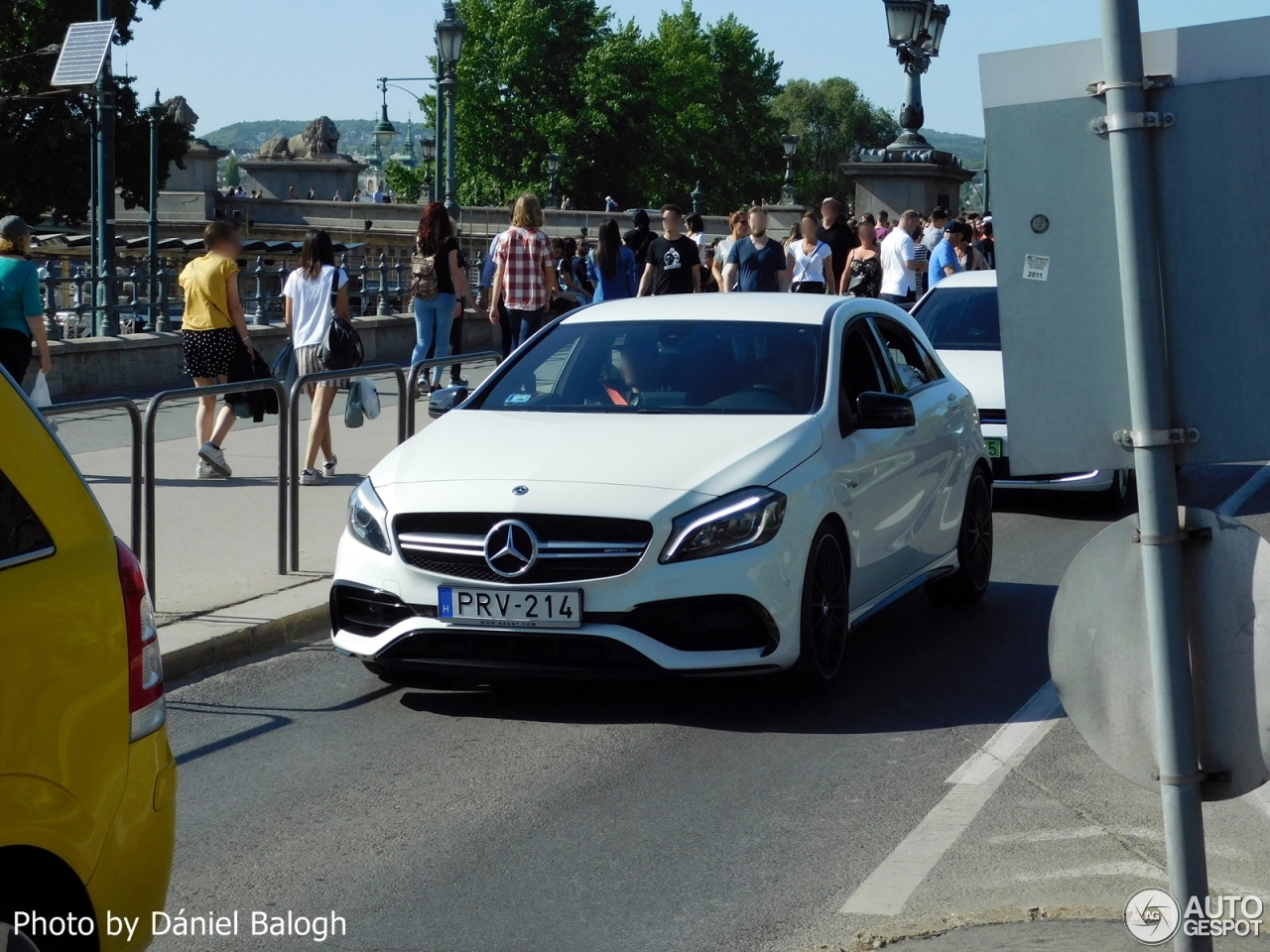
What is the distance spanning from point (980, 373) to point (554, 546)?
266 inches

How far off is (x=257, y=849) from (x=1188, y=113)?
3294 mm

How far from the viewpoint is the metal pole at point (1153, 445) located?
10.2 ft

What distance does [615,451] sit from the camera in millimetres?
6848

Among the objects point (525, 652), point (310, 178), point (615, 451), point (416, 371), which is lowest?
point (525, 652)

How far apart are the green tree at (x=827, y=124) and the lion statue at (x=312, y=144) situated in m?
49.3

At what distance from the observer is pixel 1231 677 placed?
3.18m

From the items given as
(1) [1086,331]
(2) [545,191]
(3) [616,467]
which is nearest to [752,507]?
(3) [616,467]

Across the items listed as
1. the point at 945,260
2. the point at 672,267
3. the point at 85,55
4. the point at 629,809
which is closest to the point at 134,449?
the point at 629,809

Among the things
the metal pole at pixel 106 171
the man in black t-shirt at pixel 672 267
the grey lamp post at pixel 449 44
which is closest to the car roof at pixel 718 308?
the man in black t-shirt at pixel 672 267

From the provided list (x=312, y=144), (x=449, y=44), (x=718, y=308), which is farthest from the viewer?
(x=312, y=144)

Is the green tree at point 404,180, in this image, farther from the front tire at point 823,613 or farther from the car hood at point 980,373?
the front tire at point 823,613

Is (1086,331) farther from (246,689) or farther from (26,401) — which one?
(246,689)

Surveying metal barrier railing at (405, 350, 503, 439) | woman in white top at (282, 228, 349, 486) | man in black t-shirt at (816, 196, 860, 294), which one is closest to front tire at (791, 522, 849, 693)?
metal barrier railing at (405, 350, 503, 439)

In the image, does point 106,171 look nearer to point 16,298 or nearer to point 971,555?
point 16,298
